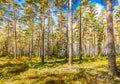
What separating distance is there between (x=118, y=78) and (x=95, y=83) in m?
2.07

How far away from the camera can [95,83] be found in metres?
9.98

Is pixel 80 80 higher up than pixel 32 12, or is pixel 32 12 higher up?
pixel 32 12

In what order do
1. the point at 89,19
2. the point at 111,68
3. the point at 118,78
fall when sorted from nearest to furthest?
1. the point at 118,78
2. the point at 111,68
3. the point at 89,19

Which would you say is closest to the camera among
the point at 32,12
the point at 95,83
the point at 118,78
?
the point at 95,83

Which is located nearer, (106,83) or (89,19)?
(106,83)

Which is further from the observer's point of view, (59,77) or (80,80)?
(59,77)

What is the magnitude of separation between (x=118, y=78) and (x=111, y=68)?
121cm

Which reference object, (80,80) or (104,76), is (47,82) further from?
(104,76)

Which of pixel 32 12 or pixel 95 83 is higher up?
pixel 32 12

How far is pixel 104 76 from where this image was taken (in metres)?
11.4

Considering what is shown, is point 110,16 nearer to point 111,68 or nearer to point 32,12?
point 111,68

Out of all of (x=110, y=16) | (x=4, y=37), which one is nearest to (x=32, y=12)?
(x=110, y=16)

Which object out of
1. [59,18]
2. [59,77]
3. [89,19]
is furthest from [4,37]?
[59,77]

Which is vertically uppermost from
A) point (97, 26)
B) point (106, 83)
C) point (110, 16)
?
point (97, 26)
